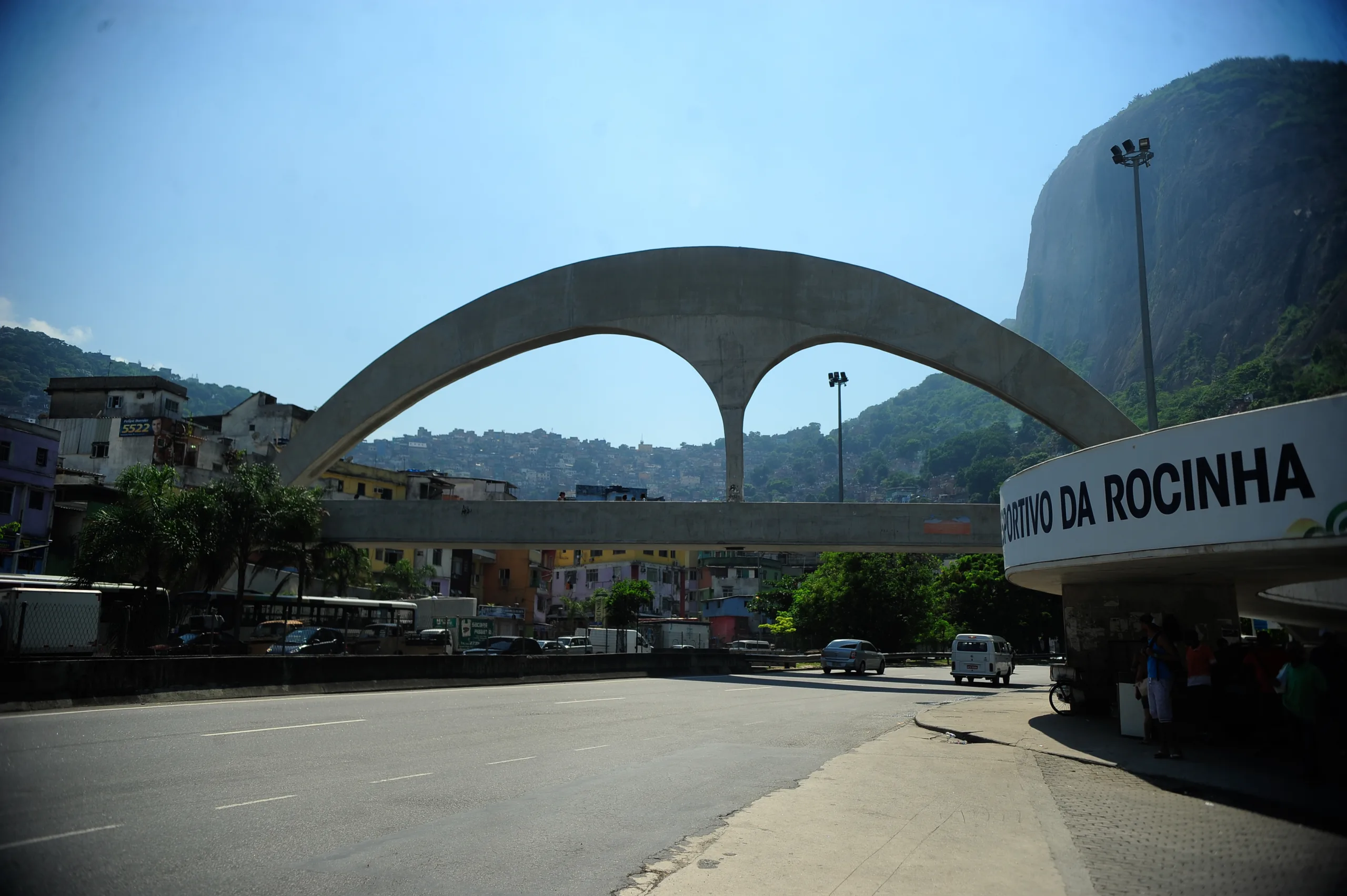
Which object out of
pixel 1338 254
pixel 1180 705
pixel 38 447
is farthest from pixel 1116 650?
pixel 1338 254

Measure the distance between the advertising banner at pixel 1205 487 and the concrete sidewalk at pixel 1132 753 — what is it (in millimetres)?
2664

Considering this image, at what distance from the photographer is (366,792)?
8.93 metres

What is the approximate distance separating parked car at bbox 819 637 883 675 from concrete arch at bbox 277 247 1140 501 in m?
8.03

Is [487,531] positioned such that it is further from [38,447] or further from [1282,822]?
[1282,822]

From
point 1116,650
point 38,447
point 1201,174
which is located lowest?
point 1116,650

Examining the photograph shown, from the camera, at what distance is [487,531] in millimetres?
39781

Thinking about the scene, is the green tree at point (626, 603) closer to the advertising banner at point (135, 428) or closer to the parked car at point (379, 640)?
the advertising banner at point (135, 428)

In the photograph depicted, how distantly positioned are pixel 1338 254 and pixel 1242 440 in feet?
362

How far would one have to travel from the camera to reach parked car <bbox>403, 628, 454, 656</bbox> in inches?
1457

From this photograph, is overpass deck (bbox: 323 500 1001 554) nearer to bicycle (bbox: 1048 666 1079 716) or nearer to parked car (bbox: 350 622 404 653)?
parked car (bbox: 350 622 404 653)

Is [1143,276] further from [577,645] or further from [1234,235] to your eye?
[1234,235]

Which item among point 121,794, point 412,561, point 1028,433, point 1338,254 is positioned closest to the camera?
point 121,794

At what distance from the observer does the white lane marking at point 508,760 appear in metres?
11.1

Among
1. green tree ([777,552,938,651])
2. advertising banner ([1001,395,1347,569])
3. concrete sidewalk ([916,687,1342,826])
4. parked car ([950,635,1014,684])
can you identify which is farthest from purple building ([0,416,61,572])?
green tree ([777,552,938,651])
